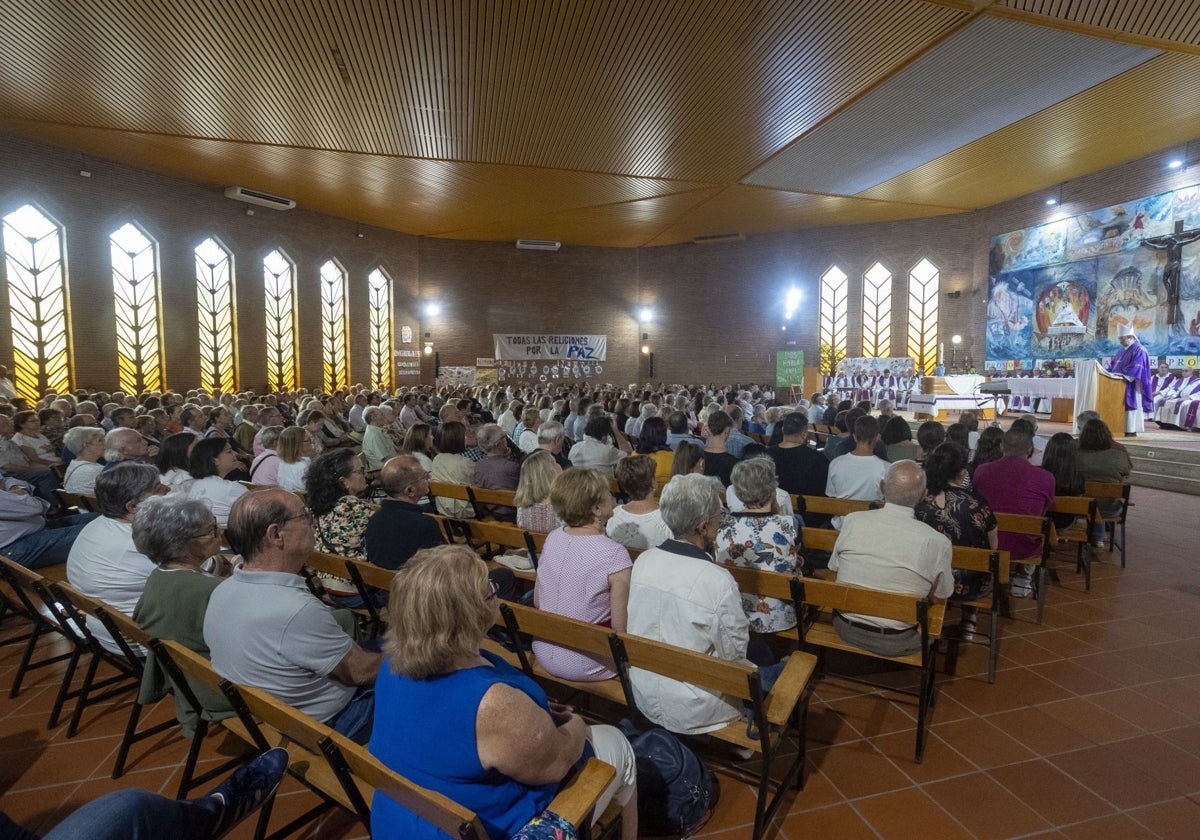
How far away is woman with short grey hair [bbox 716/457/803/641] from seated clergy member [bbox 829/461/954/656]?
26 cm

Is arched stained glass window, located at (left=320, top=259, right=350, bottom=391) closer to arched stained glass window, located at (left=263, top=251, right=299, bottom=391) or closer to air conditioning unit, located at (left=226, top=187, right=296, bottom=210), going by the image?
arched stained glass window, located at (left=263, top=251, right=299, bottom=391)

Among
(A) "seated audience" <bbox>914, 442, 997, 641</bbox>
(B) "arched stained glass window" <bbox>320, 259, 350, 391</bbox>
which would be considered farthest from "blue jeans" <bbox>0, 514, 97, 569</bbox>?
(B) "arched stained glass window" <bbox>320, 259, 350, 391</bbox>

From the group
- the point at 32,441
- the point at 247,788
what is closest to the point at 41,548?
the point at 247,788

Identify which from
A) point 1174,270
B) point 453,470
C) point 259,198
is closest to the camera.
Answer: point 453,470

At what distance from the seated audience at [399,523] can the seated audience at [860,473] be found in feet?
9.48

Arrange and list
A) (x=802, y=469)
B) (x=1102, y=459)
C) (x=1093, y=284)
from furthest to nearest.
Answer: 1. (x=1093, y=284)
2. (x=1102, y=459)
3. (x=802, y=469)

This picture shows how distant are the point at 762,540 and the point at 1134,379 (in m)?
11.5

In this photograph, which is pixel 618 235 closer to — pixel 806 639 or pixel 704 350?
pixel 704 350

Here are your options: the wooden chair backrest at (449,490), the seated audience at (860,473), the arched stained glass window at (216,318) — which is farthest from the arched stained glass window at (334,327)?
the seated audience at (860,473)

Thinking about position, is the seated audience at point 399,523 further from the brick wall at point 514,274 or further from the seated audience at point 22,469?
the brick wall at point 514,274

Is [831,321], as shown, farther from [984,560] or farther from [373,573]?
[373,573]

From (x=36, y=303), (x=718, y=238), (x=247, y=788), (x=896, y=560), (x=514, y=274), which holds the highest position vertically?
(x=718, y=238)

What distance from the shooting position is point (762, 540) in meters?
2.96

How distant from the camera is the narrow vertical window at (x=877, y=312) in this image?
19.9m
